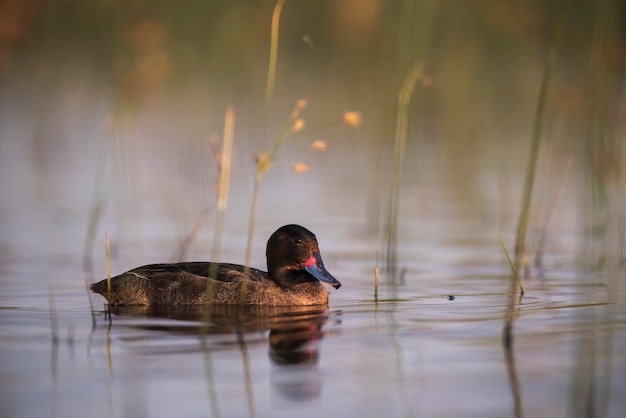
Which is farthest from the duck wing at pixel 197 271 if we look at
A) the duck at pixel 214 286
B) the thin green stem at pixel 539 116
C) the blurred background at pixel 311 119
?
the thin green stem at pixel 539 116

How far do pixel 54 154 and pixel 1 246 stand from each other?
528cm

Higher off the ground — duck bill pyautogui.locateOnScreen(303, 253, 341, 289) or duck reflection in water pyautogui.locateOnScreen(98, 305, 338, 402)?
duck bill pyautogui.locateOnScreen(303, 253, 341, 289)

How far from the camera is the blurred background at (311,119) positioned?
9305 millimetres

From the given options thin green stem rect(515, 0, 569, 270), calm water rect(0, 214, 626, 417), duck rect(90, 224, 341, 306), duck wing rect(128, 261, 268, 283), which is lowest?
calm water rect(0, 214, 626, 417)

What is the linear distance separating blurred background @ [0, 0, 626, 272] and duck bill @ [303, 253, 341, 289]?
63 centimetres

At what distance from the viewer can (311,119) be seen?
16250 mm

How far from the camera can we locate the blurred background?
930 cm

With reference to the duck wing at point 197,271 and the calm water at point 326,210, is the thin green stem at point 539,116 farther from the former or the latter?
the duck wing at point 197,271

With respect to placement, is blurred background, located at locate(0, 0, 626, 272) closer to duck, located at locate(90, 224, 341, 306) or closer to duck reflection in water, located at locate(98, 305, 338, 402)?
duck, located at locate(90, 224, 341, 306)

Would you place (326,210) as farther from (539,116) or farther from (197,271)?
(539,116)

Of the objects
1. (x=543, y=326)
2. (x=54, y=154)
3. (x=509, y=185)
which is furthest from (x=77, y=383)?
(x=54, y=154)

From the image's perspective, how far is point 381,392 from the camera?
5184 millimetres

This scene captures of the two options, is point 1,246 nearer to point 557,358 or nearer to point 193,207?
point 193,207

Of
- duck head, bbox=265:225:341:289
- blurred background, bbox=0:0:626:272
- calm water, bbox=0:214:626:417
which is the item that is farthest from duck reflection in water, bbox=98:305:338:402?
blurred background, bbox=0:0:626:272
